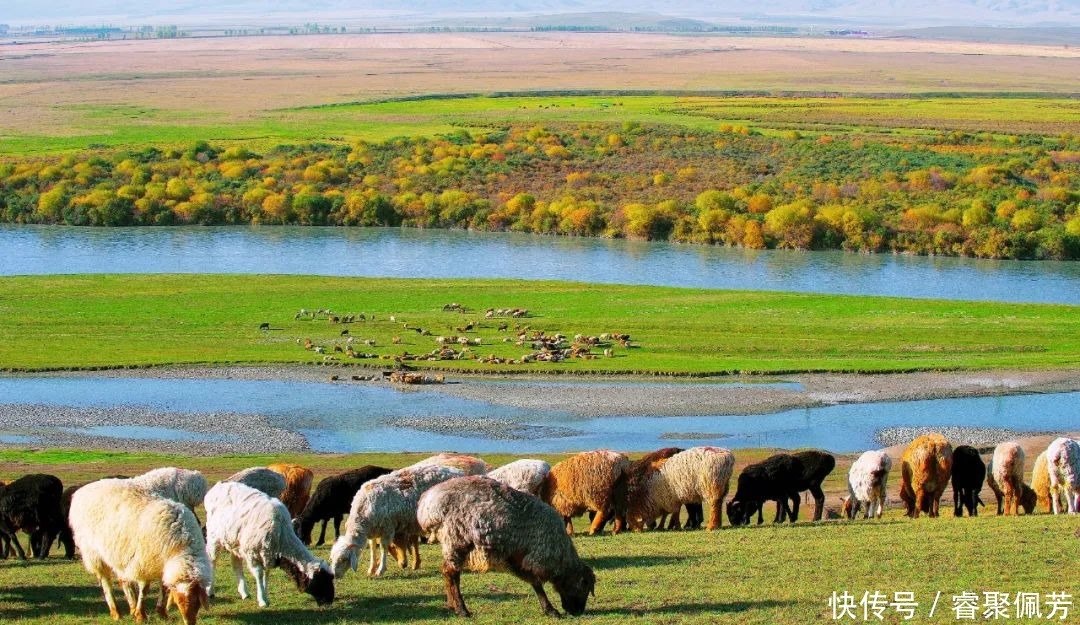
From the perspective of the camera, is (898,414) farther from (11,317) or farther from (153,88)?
(153,88)

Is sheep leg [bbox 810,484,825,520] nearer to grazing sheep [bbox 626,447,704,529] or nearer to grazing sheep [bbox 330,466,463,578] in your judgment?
grazing sheep [bbox 626,447,704,529]

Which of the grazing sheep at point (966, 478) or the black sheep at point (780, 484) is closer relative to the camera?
the black sheep at point (780, 484)

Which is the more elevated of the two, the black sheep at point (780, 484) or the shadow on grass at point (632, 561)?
the shadow on grass at point (632, 561)

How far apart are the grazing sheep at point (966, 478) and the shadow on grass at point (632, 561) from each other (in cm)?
656

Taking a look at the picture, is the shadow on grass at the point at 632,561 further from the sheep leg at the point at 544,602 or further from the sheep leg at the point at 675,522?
the sheep leg at the point at 675,522

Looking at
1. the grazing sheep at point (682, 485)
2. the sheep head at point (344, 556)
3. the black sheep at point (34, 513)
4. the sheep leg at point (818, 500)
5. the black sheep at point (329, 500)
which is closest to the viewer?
the sheep head at point (344, 556)

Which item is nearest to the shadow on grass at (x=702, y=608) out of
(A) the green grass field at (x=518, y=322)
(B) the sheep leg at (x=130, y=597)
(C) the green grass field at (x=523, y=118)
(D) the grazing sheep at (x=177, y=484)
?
(B) the sheep leg at (x=130, y=597)

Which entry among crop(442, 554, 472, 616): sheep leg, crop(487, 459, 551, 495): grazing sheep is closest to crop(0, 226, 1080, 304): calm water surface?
crop(487, 459, 551, 495): grazing sheep

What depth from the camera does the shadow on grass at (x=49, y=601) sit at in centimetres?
1316

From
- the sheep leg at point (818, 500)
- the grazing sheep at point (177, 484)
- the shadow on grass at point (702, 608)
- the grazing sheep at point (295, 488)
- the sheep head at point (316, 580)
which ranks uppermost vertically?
the sheep head at point (316, 580)

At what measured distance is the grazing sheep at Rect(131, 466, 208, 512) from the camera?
16.6 m

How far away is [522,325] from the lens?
43.1 metres

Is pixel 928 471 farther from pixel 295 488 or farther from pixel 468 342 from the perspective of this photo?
pixel 468 342

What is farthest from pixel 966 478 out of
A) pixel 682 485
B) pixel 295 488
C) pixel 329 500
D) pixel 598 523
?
pixel 295 488
